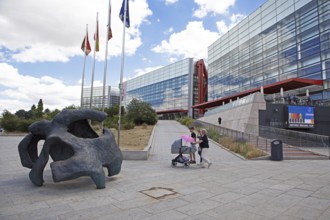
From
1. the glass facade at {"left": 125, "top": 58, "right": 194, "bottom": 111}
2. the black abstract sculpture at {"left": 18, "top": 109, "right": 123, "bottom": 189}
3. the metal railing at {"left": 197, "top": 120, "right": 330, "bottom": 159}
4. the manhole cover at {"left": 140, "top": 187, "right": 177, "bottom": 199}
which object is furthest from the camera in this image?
the glass facade at {"left": 125, "top": 58, "right": 194, "bottom": 111}

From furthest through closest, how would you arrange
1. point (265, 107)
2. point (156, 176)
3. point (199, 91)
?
point (199, 91) → point (265, 107) → point (156, 176)

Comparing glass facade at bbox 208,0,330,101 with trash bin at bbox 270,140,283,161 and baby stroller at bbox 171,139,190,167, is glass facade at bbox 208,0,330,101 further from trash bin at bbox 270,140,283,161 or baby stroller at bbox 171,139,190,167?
baby stroller at bbox 171,139,190,167

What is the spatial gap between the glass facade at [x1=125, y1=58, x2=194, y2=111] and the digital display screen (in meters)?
55.2

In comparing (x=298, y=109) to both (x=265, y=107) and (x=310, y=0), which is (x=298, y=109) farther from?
(x=310, y=0)

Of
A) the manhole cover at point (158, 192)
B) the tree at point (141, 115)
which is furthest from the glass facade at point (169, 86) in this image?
the manhole cover at point (158, 192)

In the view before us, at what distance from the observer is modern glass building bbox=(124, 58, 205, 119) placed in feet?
262

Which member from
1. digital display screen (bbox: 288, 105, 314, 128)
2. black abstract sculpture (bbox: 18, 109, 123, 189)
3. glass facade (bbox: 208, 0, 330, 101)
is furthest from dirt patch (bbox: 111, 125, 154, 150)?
glass facade (bbox: 208, 0, 330, 101)

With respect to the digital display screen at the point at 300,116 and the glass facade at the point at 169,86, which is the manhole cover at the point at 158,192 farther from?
the glass facade at the point at 169,86

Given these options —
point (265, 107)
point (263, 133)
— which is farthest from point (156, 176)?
point (265, 107)

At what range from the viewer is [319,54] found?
34.1 m

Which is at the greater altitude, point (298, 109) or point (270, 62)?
point (270, 62)

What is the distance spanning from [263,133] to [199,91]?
198ft

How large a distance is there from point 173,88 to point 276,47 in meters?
44.9

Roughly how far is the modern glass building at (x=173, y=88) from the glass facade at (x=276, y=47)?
62.8 feet
